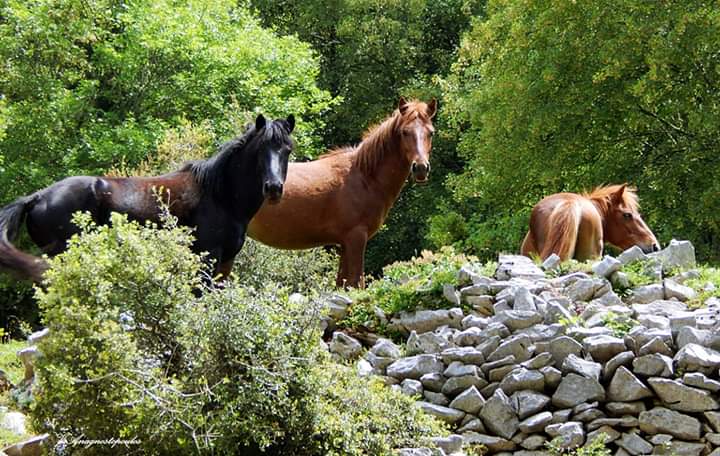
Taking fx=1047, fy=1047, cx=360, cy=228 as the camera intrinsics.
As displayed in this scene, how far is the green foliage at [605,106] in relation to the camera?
16547 millimetres

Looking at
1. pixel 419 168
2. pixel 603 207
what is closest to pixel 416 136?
pixel 419 168

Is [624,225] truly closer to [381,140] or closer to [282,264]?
[381,140]

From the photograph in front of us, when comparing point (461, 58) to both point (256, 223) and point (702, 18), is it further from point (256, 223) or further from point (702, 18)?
point (256, 223)

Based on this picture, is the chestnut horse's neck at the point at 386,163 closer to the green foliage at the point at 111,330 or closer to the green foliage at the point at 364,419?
the green foliage at the point at 364,419

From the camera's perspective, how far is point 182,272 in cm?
591

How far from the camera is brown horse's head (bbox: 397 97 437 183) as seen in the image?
9.52 meters

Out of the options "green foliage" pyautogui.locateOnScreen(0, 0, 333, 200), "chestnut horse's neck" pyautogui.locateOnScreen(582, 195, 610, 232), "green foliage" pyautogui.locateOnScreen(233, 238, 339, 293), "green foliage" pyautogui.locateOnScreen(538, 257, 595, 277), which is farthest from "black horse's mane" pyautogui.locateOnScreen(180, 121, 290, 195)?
"green foliage" pyautogui.locateOnScreen(0, 0, 333, 200)

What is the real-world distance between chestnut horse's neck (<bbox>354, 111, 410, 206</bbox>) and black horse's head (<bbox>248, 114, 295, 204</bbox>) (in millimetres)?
1639

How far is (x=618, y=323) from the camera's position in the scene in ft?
25.9

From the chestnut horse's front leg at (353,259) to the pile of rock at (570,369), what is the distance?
141 centimetres

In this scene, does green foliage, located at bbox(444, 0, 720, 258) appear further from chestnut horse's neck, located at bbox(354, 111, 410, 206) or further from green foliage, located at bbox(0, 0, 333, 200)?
chestnut horse's neck, located at bbox(354, 111, 410, 206)

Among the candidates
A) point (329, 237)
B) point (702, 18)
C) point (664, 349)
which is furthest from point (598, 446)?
point (702, 18)

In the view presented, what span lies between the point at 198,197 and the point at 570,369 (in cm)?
329

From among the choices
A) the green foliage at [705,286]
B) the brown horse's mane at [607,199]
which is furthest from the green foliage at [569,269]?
the brown horse's mane at [607,199]
